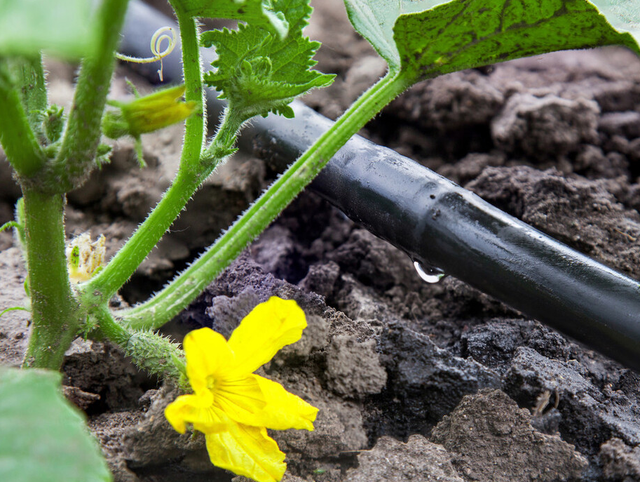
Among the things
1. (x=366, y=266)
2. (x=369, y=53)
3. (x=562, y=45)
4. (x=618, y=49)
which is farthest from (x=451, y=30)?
(x=618, y=49)

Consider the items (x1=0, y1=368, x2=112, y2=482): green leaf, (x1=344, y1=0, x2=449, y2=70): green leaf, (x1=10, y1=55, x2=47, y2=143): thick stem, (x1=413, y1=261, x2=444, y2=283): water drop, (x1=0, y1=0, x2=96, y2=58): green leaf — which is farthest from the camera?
(x1=413, y1=261, x2=444, y2=283): water drop

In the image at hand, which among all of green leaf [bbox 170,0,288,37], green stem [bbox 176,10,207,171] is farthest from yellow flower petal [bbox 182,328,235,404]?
green leaf [bbox 170,0,288,37]

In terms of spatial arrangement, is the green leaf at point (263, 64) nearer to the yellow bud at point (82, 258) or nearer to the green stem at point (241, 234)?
the green stem at point (241, 234)

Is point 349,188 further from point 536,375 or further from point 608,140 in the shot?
point 608,140

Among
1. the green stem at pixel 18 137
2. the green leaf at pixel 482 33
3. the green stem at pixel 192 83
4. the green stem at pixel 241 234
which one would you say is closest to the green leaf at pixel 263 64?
the green stem at pixel 192 83

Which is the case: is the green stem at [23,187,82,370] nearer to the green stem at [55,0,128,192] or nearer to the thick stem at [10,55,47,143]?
the green stem at [55,0,128,192]

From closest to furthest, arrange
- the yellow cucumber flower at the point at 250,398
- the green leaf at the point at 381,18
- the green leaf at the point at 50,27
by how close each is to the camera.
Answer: the green leaf at the point at 50,27
the yellow cucumber flower at the point at 250,398
the green leaf at the point at 381,18

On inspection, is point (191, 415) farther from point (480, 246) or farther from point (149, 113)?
point (480, 246)
